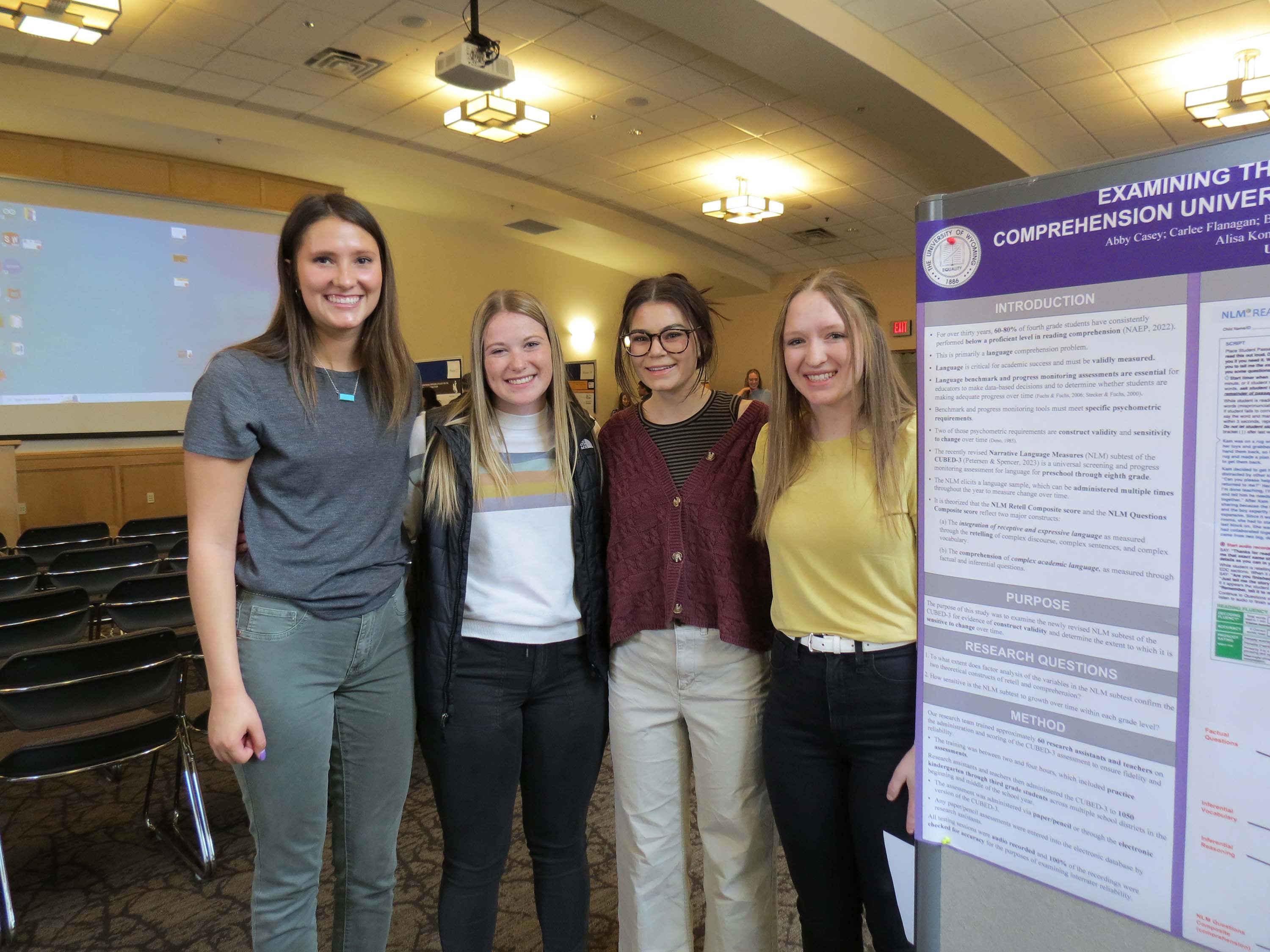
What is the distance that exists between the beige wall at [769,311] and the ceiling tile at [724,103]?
4.44m

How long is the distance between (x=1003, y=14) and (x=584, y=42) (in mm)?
2735

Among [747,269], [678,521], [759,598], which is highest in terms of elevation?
[747,269]

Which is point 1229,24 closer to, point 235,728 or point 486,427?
point 486,427

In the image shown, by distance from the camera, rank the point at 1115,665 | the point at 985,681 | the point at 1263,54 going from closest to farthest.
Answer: the point at 1115,665
the point at 985,681
the point at 1263,54

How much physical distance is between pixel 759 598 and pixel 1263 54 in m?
6.54

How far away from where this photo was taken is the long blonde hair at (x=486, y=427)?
1.68 metres

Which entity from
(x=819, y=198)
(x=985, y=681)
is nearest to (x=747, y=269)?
(x=819, y=198)

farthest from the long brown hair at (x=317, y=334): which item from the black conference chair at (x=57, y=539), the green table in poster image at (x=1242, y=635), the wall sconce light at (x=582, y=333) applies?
the wall sconce light at (x=582, y=333)

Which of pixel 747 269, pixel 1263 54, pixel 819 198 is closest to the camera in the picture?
pixel 1263 54

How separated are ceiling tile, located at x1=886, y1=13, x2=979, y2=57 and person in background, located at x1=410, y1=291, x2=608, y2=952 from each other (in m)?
4.98

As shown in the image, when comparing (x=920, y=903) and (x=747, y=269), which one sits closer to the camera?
(x=920, y=903)

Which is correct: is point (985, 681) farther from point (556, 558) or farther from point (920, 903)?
point (556, 558)

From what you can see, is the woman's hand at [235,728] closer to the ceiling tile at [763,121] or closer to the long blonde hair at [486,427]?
the long blonde hair at [486,427]

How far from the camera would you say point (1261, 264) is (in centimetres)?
82
